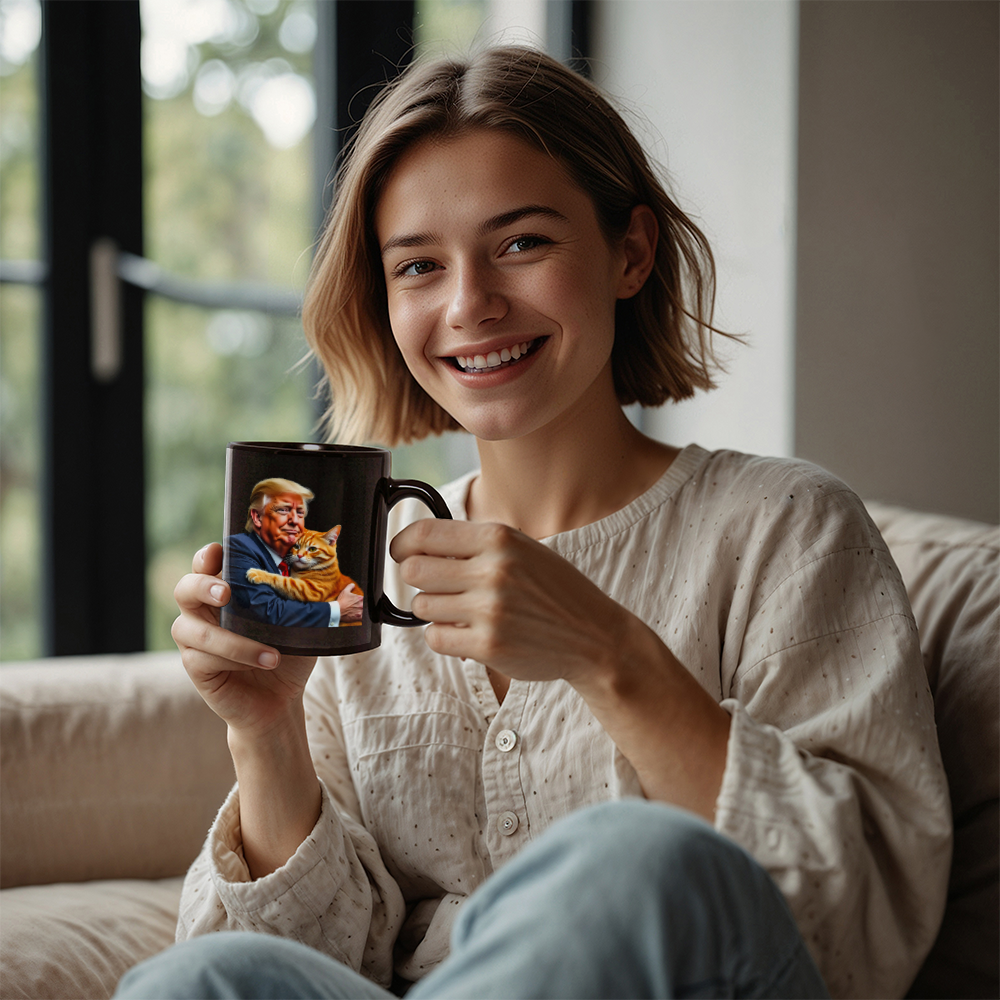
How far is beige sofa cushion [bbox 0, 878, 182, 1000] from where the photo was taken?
101cm

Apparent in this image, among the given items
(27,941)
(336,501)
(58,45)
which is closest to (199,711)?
(27,941)

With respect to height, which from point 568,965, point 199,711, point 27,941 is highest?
point 568,965

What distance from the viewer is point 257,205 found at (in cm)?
214

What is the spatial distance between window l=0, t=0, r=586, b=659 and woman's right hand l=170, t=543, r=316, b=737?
1.05 metres

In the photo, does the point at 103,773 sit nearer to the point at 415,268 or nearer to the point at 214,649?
the point at 214,649

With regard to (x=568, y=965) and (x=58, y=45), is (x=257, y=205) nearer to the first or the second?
(x=58, y=45)

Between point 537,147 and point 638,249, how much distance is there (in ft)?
0.59

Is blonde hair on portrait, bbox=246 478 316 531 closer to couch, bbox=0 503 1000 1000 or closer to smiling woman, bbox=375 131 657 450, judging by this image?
smiling woman, bbox=375 131 657 450

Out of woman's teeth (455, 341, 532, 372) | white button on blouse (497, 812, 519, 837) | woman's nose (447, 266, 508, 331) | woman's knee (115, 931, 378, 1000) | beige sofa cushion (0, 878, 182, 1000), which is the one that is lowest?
beige sofa cushion (0, 878, 182, 1000)

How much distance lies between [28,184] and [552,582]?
1.60 metres

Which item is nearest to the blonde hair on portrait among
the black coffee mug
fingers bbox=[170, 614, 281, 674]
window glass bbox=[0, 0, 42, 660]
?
the black coffee mug

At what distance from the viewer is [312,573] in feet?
2.55

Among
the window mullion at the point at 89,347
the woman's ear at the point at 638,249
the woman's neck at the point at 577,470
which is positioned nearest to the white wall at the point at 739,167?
the woman's ear at the point at 638,249

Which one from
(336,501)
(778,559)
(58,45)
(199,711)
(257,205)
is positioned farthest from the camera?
(257,205)
